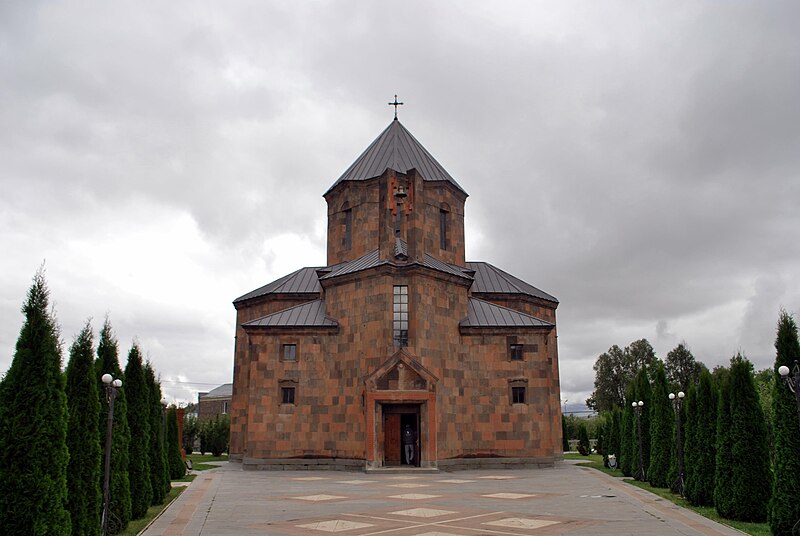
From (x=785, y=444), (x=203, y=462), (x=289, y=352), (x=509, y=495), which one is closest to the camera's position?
(x=785, y=444)

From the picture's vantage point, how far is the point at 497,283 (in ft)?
123

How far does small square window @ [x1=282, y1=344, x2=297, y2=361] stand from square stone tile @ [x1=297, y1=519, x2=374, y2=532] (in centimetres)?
1684

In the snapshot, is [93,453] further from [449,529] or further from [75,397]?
[449,529]

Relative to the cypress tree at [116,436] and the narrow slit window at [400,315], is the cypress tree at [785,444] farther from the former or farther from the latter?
the narrow slit window at [400,315]

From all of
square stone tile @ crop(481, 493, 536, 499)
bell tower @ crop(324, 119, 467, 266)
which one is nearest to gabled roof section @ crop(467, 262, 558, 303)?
bell tower @ crop(324, 119, 467, 266)

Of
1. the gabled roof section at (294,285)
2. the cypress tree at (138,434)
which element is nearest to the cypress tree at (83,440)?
the cypress tree at (138,434)

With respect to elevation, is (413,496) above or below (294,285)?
below

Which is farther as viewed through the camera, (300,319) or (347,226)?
(347,226)

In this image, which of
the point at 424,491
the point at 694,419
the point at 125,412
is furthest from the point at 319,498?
the point at 694,419

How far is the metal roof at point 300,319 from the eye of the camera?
30.0 m

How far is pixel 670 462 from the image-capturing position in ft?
67.1

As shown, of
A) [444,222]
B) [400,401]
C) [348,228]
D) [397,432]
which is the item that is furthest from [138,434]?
[444,222]

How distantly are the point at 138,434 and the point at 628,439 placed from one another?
19.9 metres

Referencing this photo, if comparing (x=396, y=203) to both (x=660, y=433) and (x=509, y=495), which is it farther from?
(x=509, y=495)
